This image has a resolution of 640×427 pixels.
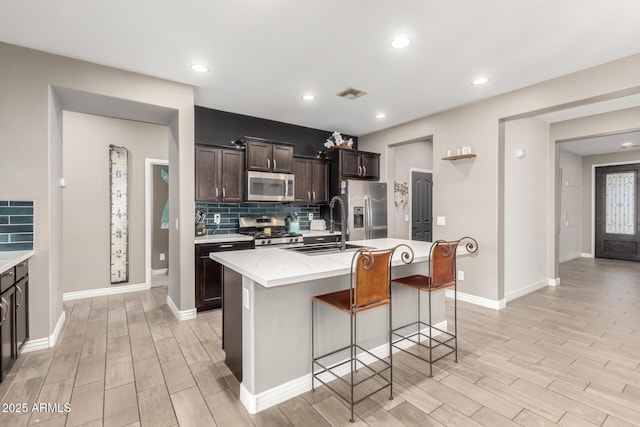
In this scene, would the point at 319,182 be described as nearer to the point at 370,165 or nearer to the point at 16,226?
the point at 370,165

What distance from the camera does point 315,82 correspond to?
356cm

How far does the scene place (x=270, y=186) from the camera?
15.3ft

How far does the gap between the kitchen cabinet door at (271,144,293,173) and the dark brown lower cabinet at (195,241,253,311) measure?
1462 millimetres

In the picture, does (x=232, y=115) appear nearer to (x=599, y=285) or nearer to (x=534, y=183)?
(x=534, y=183)

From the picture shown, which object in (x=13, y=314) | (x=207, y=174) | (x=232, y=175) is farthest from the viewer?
(x=232, y=175)

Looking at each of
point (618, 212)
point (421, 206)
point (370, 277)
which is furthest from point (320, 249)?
point (618, 212)

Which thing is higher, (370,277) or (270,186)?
(270,186)

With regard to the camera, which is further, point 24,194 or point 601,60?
point 601,60

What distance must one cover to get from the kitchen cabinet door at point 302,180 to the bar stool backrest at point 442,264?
9.70 feet

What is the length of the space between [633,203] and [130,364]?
404 inches

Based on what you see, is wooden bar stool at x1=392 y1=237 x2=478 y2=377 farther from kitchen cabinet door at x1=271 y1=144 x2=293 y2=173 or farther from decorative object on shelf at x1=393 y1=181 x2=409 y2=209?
decorative object on shelf at x1=393 y1=181 x2=409 y2=209

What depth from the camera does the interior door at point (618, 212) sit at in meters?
7.25

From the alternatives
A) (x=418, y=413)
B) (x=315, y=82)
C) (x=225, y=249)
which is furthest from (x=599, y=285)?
(x=225, y=249)

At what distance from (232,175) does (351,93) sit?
6.51 ft
